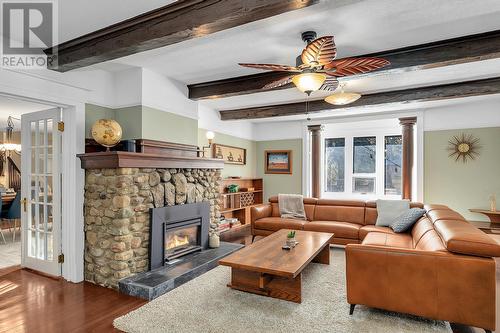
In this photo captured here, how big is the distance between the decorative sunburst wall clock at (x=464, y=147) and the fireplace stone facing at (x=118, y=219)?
17.5ft

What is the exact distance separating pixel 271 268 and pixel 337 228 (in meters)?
2.25

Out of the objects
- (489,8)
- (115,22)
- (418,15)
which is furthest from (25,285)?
(489,8)

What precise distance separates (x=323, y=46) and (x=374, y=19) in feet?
2.02

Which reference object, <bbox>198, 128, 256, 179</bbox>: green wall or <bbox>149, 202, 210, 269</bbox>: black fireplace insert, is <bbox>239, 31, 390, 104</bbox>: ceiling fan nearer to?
<bbox>149, 202, 210, 269</bbox>: black fireplace insert

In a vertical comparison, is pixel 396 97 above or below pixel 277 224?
above

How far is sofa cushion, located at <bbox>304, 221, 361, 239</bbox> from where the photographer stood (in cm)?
450

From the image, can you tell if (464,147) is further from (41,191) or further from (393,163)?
(41,191)

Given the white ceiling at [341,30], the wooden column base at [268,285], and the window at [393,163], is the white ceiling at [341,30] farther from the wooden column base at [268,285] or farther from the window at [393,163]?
the window at [393,163]

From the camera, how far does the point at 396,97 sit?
463cm

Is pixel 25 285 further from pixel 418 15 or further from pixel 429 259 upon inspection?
pixel 418 15

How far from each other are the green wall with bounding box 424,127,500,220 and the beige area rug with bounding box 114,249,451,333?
3.80 m

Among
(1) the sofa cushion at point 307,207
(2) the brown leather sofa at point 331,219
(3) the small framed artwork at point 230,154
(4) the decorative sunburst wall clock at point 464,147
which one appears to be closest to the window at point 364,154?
(4) the decorative sunburst wall clock at point 464,147

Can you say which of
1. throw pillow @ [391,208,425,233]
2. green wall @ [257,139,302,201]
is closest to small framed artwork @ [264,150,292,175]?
green wall @ [257,139,302,201]

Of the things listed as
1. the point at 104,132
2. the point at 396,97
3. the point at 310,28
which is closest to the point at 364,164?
the point at 396,97
